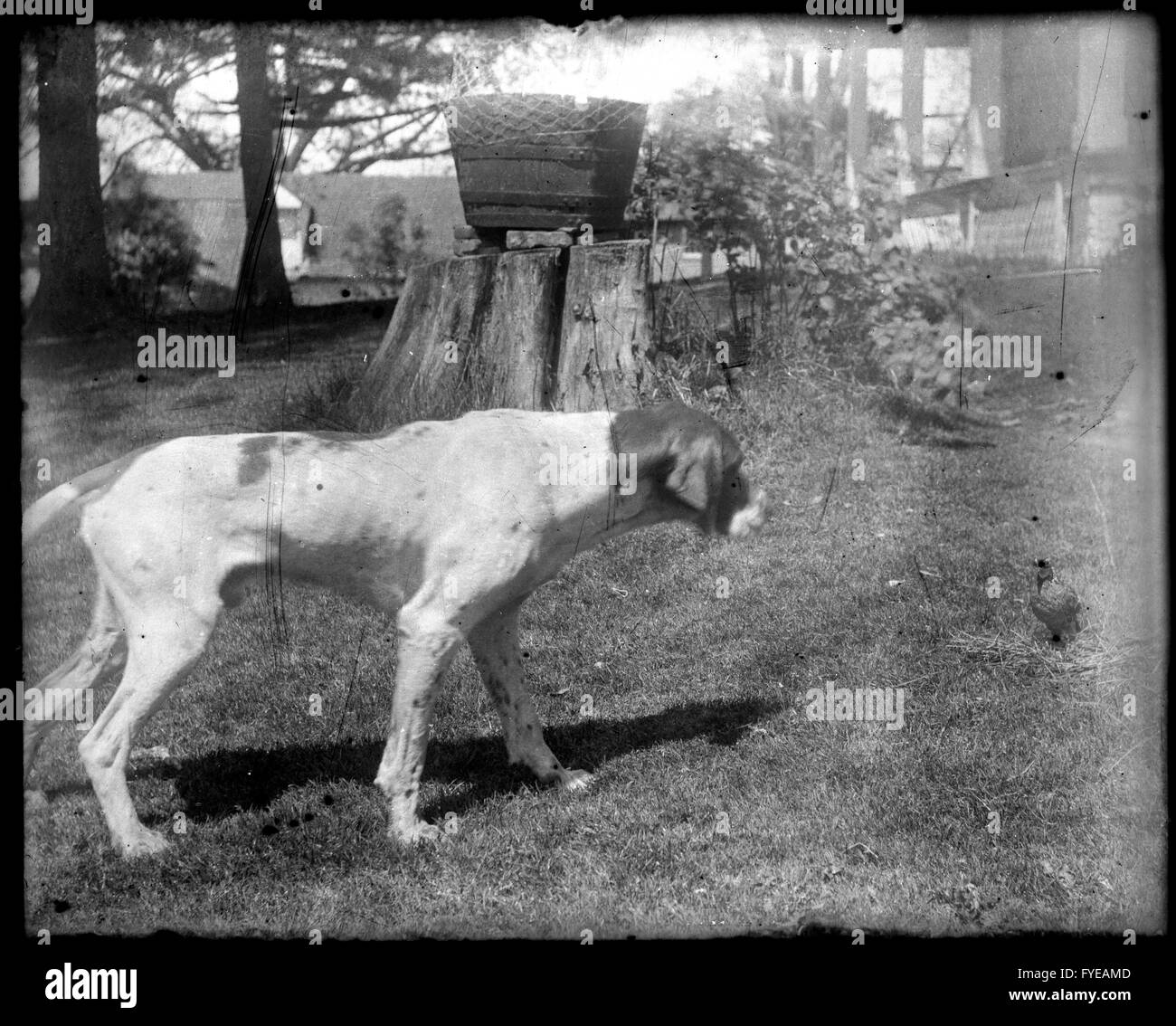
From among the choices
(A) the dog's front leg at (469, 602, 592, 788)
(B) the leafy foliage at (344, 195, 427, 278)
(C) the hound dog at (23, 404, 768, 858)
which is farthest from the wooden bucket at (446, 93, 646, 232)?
(A) the dog's front leg at (469, 602, 592, 788)

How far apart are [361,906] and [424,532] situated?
1234 mm

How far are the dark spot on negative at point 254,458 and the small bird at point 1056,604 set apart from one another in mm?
2932

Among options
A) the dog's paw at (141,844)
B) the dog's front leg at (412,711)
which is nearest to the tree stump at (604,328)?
the dog's front leg at (412,711)

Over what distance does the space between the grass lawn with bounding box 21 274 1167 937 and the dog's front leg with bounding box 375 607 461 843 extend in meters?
0.10

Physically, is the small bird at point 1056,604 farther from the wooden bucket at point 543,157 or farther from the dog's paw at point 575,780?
the wooden bucket at point 543,157

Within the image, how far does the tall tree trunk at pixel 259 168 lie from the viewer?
4301 mm

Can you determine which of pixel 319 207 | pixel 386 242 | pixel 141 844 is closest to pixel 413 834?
pixel 141 844

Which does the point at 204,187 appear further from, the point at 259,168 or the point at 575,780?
the point at 575,780

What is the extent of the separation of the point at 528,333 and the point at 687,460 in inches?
30.6

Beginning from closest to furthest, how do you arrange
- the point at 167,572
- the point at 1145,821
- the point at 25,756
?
the point at 167,572 < the point at 25,756 < the point at 1145,821

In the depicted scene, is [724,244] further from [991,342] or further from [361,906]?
[361,906]

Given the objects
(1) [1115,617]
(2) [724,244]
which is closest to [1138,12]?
(2) [724,244]

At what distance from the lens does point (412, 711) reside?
13.8 feet
